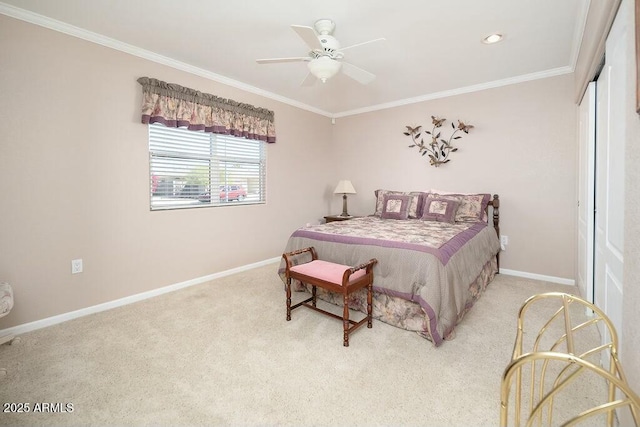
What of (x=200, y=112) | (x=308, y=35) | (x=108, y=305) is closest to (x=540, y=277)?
(x=308, y=35)

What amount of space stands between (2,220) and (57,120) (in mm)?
874

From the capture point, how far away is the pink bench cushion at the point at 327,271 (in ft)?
7.51

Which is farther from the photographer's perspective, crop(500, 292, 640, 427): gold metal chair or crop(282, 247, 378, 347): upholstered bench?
crop(282, 247, 378, 347): upholstered bench

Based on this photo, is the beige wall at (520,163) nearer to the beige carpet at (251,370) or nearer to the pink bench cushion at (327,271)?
the beige carpet at (251,370)

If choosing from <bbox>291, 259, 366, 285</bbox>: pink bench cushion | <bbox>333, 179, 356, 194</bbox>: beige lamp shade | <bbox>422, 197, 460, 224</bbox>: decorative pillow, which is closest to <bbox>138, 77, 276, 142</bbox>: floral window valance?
<bbox>333, 179, 356, 194</bbox>: beige lamp shade

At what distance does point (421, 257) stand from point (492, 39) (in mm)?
2099

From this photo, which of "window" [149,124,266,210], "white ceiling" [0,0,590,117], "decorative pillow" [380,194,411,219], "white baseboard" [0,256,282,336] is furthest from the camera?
"decorative pillow" [380,194,411,219]

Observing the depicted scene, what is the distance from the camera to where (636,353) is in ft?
3.68

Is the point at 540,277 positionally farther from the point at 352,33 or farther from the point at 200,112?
the point at 200,112

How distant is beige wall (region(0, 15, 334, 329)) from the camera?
2.32 m

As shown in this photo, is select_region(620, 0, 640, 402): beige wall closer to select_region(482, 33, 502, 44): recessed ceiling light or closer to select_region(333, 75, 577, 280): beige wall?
select_region(482, 33, 502, 44): recessed ceiling light

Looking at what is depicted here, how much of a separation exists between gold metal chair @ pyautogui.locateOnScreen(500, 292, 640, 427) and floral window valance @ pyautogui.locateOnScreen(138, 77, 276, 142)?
3328 mm

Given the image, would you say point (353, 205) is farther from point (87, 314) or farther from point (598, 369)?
point (598, 369)

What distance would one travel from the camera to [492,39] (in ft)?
8.91
